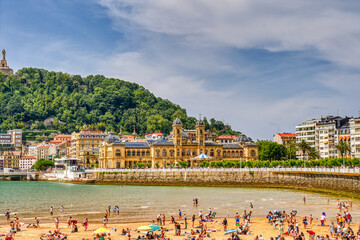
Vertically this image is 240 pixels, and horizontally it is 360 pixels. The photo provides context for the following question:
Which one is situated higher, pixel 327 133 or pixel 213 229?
pixel 327 133

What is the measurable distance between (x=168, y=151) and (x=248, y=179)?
126 feet

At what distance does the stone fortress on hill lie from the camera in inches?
5094

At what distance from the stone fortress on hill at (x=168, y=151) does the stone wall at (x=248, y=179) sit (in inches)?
549

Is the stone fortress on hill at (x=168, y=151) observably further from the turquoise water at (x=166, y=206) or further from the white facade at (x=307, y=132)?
the turquoise water at (x=166, y=206)

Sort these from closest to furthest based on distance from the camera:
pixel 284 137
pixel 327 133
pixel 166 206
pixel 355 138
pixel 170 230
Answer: pixel 170 230, pixel 166 206, pixel 355 138, pixel 327 133, pixel 284 137

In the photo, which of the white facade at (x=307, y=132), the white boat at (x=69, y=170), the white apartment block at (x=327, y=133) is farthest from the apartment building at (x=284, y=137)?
the white boat at (x=69, y=170)

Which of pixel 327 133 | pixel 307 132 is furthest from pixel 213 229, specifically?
pixel 307 132

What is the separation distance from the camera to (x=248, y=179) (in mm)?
96312

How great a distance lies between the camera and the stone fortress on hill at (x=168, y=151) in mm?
129375

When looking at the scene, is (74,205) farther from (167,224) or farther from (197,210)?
(167,224)

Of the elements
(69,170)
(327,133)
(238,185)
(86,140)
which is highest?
(86,140)

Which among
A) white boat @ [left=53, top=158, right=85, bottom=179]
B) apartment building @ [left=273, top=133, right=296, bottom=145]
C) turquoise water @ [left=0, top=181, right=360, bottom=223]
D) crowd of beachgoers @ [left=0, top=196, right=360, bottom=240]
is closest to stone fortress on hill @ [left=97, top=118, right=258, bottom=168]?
white boat @ [left=53, top=158, right=85, bottom=179]

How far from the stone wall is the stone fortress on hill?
14.0 m

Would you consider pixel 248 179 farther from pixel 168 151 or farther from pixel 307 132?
pixel 307 132
